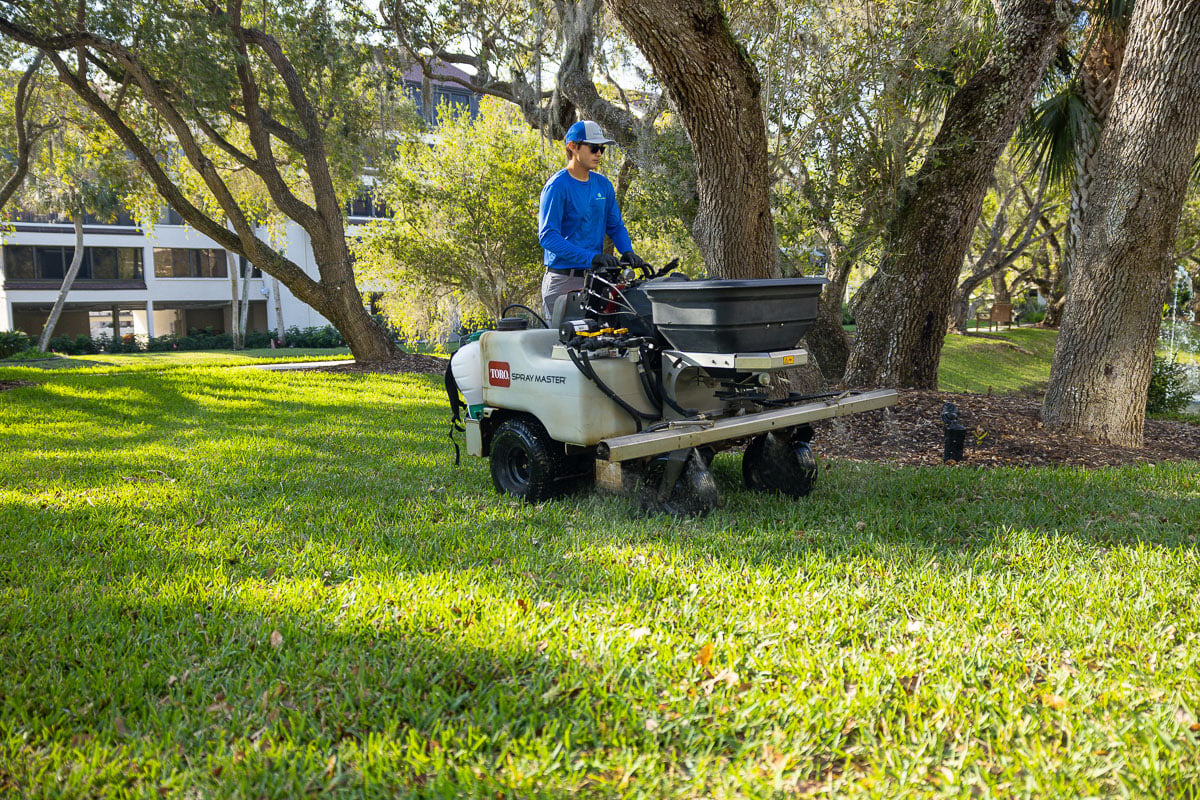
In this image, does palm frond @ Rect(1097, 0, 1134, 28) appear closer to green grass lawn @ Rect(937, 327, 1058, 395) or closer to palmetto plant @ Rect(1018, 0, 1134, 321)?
palmetto plant @ Rect(1018, 0, 1134, 321)

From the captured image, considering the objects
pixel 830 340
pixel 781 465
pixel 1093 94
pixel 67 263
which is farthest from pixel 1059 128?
pixel 67 263

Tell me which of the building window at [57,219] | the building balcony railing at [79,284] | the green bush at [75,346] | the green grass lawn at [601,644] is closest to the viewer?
the green grass lawn at [601,644]

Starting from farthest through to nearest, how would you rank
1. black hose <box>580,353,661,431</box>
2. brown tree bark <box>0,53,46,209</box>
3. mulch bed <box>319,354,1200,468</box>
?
brown tree bark <box>0,53,46,209</box>, mulch bed <box>319,354,1200,468</box>, black hose <box>580,353,661,431</box>

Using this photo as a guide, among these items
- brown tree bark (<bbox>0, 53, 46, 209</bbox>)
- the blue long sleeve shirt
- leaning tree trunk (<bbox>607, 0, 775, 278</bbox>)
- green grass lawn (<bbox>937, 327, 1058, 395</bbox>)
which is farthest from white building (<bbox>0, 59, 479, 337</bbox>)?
the blue long sleeve shirt

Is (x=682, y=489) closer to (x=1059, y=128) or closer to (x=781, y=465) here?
(x=781, y=465)

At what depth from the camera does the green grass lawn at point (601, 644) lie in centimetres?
221

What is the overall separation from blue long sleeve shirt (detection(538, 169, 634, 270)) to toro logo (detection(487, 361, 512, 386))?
659 mm

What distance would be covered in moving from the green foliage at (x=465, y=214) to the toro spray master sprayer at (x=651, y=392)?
38.0ft

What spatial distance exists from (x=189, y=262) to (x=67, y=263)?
476cm

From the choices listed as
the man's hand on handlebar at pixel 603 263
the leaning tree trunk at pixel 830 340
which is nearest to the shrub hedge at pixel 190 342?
the leaning tree trunk at pixel 830 340

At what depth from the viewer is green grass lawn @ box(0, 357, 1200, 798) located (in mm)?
2207

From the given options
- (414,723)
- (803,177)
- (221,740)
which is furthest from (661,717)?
(803,177)

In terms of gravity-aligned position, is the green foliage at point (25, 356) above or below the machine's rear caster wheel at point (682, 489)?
above

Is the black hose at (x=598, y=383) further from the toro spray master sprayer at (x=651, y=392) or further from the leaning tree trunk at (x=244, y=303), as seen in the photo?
the leaning tree trunk at (x=244, y=303)
